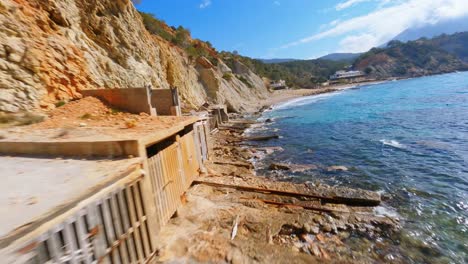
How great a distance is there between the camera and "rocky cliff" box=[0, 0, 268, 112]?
10180 mm

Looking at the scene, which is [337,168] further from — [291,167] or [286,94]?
[286,94]

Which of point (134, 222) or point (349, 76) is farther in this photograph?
point (349, 76)

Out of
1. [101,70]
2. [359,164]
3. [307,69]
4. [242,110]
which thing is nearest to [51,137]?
[101,70]

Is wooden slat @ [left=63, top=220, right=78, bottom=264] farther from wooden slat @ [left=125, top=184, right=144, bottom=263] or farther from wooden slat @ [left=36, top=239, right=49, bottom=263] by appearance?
wooden slat @ [left=125, top=184, right=144, bottom=263]

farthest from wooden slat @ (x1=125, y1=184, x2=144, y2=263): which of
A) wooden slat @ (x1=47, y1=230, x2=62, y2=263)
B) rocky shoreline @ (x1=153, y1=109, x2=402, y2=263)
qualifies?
wooden slat @ (x1=47, y1=230, x2=62, y2=263)

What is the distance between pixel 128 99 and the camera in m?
11.7

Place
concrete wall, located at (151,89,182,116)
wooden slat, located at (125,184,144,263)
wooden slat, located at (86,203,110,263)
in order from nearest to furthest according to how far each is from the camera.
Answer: wooden slat, located at (86,203,110,263)
wooden slat, located at (125,184,144,263)
concrete wall, located at (151,89,182,116)

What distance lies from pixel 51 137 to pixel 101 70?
400 inches

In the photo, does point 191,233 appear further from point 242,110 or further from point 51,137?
point 242,110

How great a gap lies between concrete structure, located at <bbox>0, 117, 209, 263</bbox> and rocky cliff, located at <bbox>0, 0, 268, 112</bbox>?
403 centimetres

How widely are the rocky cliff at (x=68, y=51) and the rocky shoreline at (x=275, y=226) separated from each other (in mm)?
8325

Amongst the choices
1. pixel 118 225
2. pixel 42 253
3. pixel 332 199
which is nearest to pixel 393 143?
pixel 332 199

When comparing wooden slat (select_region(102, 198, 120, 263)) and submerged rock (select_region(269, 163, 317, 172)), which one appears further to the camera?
submerged rock (select_region(269, 163, 317, 172))

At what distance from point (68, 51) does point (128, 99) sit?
16.4 ft
